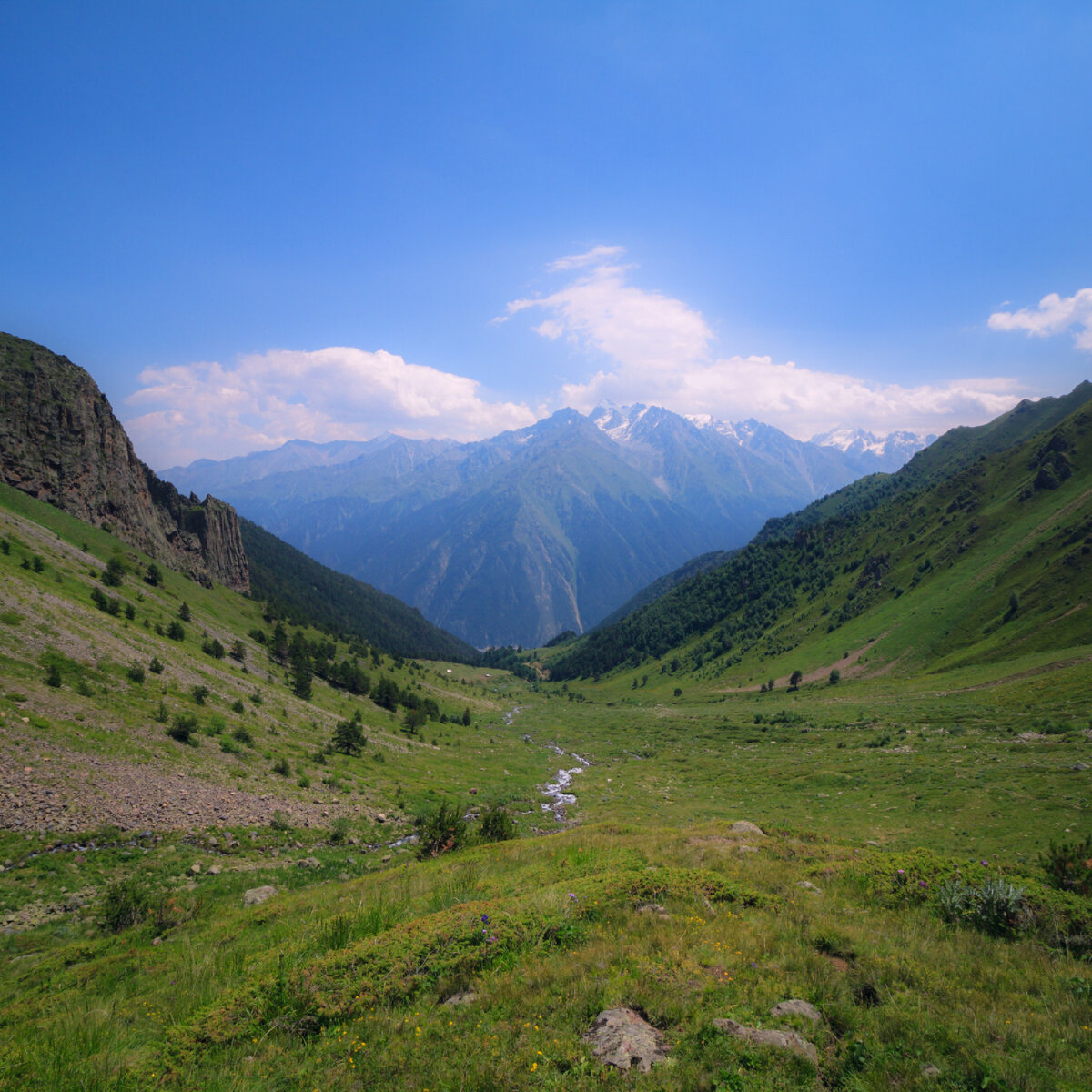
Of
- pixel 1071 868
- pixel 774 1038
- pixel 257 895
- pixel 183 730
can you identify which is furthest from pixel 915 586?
pixel 183 730

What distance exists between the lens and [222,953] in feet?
31.5

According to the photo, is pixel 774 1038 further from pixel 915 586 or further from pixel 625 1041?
pixel 915 586

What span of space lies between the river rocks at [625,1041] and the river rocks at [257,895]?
12441mm

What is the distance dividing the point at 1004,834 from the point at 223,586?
386 ft

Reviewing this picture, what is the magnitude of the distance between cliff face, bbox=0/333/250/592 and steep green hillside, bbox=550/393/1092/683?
121m

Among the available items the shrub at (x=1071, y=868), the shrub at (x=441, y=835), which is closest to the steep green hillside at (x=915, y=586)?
the shrub at (x=1071, y=868)

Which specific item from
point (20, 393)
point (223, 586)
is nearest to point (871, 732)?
point (223, 586)

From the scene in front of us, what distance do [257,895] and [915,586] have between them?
120992 millimetres

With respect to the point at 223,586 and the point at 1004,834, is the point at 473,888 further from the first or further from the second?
the point at 223,586

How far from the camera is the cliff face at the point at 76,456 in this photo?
226 feet

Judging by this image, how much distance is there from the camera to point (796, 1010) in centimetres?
622

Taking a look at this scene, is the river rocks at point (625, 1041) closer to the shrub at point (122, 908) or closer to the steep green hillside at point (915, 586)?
the shrub at point (122, 908)

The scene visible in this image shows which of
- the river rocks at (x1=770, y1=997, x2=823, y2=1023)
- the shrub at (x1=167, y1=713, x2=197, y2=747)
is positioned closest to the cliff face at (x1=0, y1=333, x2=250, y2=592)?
the shrub at (x1=167, y1=713, x2=197, y2=747)

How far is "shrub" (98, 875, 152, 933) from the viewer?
1206 cm
